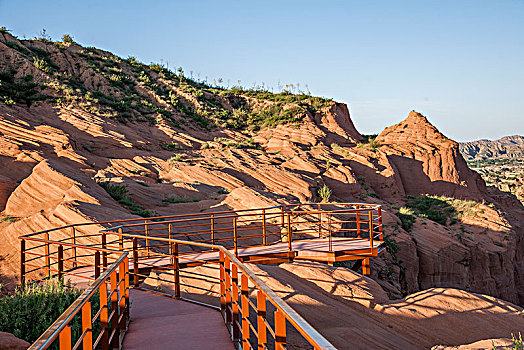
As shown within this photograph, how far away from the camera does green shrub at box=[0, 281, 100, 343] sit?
5.12 meters

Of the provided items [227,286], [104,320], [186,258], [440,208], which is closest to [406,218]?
[440,208]

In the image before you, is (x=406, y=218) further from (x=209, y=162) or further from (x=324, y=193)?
(x=209, y=162)

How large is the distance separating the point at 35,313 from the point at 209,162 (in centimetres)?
1924

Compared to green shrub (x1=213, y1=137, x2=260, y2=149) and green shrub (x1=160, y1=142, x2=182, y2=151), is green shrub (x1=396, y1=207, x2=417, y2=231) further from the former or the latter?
green shrub (x1=160, y1=142, x2=182, y2=151)

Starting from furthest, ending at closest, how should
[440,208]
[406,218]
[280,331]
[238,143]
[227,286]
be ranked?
1. [238,143]
2. [440,208]
3. [406,218]
4. [227,286]
5. [280,331]

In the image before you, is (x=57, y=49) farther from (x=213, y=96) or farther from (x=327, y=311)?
(x=327, y=311)

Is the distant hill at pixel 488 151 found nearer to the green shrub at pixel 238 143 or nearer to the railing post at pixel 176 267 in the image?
the green shrub at pixel 238 143

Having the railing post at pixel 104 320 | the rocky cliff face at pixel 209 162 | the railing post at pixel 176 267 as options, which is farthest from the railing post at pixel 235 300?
the rocky cliff face at pixel 209 162

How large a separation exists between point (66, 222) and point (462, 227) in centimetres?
2089

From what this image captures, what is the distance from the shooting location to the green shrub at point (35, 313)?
5121 millimetres

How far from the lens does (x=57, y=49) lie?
40.0 meters

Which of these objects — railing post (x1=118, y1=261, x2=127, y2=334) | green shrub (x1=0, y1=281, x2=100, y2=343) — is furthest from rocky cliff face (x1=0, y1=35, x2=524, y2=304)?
railing post (x1=118, y1=261, x2=127, y2=334)

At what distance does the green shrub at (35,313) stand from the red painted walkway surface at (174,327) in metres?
0.59

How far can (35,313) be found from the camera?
221 inches
